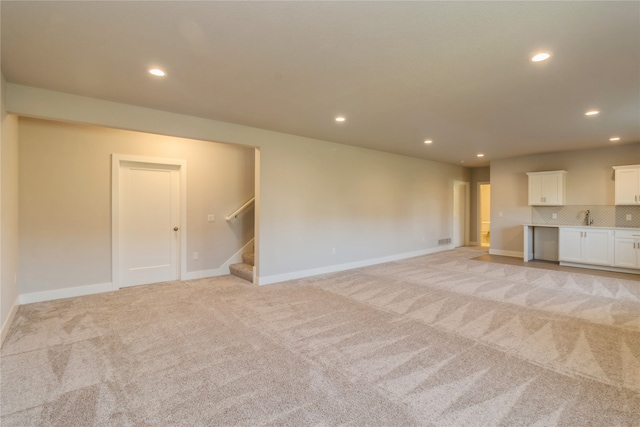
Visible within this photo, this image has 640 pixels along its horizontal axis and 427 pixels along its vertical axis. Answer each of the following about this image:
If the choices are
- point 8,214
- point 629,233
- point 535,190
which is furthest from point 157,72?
point 629,233

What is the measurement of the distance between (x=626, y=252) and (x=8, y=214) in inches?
389

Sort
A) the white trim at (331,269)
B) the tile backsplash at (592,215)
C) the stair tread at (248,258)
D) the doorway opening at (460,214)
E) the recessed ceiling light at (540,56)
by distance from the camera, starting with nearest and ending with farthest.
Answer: the recessed ceiling light at (540,56) → the white trim at (331,269) → the stair tread at (248,258) → the tile backsplash at (592,215) → the doorway opening at (460,214)

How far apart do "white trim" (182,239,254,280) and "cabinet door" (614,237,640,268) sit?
292 inches

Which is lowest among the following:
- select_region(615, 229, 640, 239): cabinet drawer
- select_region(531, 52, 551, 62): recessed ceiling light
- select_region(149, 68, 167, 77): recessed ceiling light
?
select_region(615, 229, 640, 239): cabinet drawer

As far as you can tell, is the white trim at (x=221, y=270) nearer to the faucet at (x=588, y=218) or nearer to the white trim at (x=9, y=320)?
the white trim at (x=9, y=320)

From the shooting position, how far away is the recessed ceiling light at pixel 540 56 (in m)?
2.57

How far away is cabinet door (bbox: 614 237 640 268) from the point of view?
231 inches

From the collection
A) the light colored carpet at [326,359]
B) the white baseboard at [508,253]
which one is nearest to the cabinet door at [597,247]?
the white baseboard at [508,253]

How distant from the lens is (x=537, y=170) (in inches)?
298

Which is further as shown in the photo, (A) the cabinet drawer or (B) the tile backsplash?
(B) the tile backsplash

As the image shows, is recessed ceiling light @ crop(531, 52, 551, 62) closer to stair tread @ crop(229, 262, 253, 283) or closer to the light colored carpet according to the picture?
the light colored carpet

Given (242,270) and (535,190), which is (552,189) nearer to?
(535,190)

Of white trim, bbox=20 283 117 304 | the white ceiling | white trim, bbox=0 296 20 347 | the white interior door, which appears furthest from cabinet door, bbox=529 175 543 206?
white trim, bbox=0 296 20 347

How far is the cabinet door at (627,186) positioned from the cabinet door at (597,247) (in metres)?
0.69
